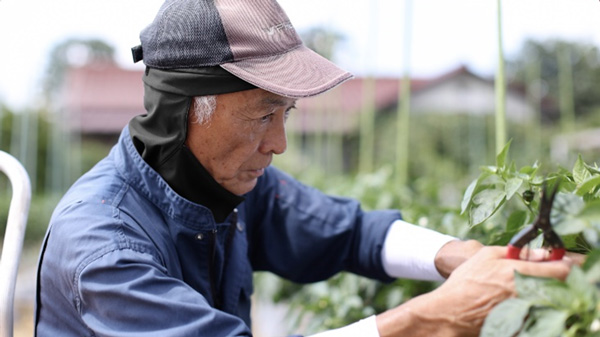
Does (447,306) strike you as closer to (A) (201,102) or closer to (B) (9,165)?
(A) (201,102)

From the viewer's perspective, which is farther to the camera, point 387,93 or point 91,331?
point 387,93

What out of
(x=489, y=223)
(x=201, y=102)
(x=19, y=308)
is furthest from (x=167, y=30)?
(x=19, y=308)

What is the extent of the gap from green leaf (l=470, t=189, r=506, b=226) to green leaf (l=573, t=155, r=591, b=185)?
0.42 feet

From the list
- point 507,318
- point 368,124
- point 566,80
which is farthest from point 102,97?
point 507,318

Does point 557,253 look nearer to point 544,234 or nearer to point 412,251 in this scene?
point 544,234

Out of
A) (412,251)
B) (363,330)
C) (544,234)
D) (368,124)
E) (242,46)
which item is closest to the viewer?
(544,234)

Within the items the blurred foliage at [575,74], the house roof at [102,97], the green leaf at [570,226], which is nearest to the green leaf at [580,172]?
the green leaf at [570,226]

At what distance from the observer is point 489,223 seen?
6.15ft

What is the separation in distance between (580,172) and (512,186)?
13 cm

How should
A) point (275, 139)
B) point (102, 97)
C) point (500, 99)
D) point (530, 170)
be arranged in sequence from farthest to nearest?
point (102, 97) < point (500, 99) < point (275, 139) < point (530, 170)

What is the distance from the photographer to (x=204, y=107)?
57.4 inches

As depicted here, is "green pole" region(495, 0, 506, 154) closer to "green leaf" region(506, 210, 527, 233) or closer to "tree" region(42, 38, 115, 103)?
"green leaf" region(506, 210, 527, 233)

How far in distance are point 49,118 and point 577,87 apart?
50.6 feet

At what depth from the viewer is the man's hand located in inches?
37.4
